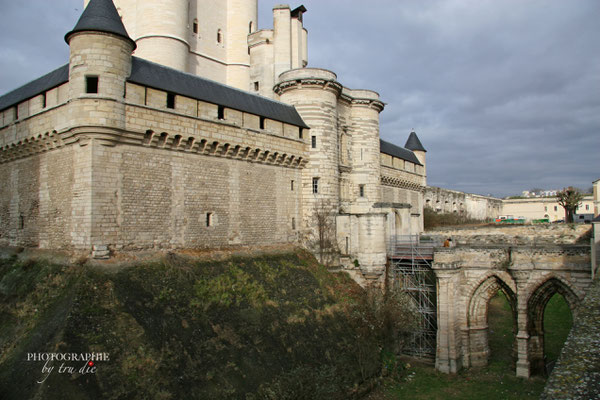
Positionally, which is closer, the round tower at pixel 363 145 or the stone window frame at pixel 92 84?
the stone window frame at pixel 92 84

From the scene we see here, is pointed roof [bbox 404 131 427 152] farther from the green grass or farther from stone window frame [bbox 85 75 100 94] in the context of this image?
stone window frame [bbox 85 75 100 94]

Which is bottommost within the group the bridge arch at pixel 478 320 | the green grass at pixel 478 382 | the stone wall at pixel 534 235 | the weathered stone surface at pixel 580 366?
the green grass at pixel 478 382

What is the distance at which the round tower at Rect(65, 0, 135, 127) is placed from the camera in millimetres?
11797

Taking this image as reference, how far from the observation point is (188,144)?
1415 cm

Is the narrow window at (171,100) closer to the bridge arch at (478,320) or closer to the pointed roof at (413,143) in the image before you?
the bridge arch at (478,320)

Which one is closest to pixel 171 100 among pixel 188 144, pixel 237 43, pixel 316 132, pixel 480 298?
pixel 188 144

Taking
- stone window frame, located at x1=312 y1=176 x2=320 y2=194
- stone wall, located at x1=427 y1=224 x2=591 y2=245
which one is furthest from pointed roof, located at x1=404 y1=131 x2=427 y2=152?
stone window frame, located at x1=312 y1=176 x2=320 y2=194

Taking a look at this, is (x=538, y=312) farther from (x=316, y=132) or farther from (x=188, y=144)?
(x=188, y=144)

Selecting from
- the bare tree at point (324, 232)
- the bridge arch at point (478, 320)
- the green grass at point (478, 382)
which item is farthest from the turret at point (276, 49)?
the green grass at point (478, 382)

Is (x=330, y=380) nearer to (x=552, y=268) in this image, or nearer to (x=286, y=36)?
(x=552, y=268)

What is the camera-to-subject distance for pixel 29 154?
48.2ft

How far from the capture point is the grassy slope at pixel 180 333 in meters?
8.85

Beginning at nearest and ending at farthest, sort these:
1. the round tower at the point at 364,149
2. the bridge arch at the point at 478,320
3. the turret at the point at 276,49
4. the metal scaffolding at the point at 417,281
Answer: the bridge arch at the point at 478,320 < the metal scaffolding at the point at 417,281 < the round tower at the point at 364,149 < the turret at the point at 276,49

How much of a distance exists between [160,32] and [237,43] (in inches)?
235
